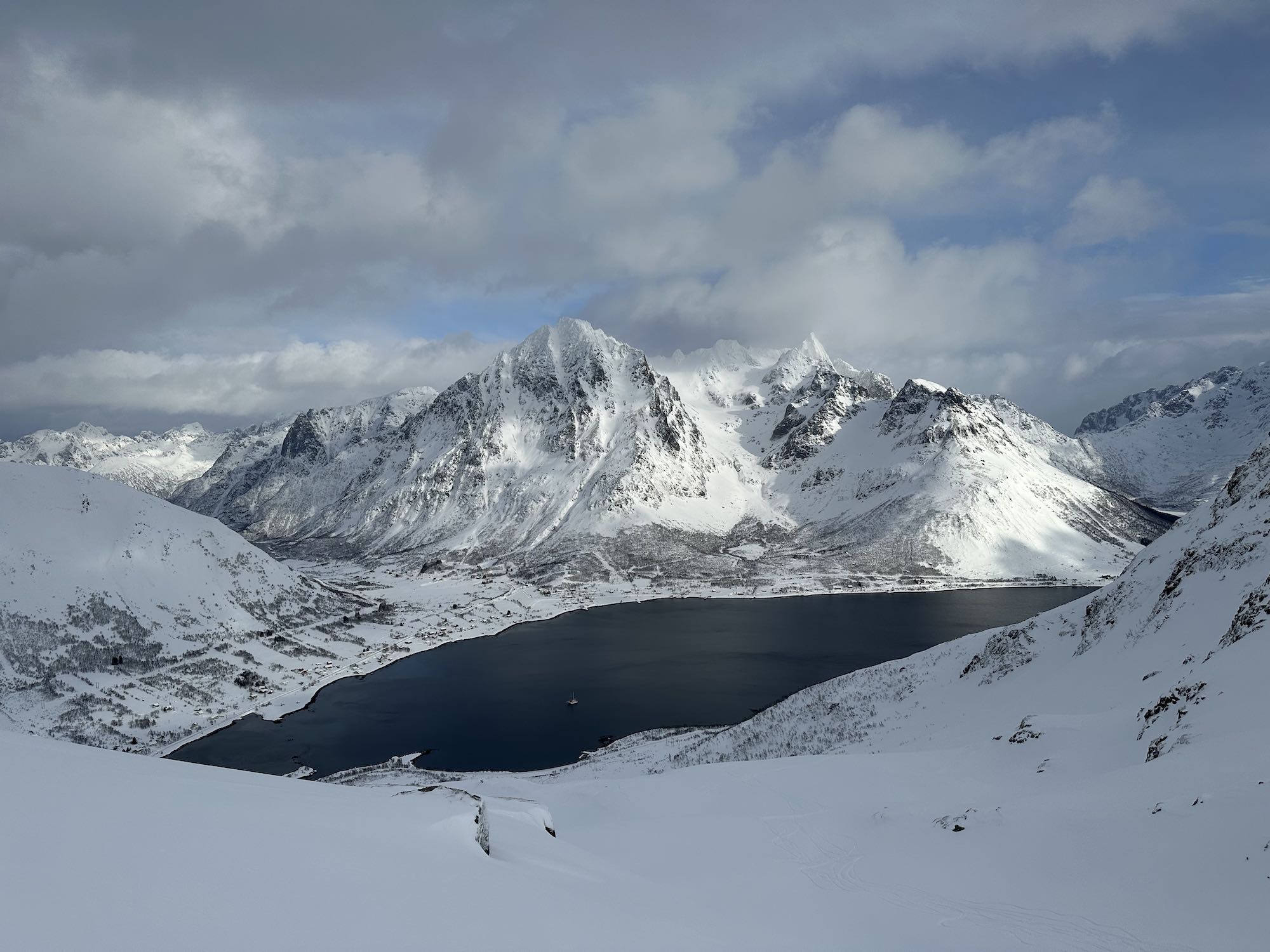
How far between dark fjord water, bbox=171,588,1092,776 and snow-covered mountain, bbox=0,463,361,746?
12.2m

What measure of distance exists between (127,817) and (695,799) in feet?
94.6

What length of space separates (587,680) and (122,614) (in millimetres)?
71564

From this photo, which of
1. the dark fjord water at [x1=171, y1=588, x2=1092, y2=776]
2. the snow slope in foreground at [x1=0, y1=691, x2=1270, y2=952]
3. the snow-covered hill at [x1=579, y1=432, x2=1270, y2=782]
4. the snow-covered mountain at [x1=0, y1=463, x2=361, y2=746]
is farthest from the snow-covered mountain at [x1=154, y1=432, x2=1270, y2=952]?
the snow-covered mountain at [x1=0, y1=463, x2=361, y2=746]

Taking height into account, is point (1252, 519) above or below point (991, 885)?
above

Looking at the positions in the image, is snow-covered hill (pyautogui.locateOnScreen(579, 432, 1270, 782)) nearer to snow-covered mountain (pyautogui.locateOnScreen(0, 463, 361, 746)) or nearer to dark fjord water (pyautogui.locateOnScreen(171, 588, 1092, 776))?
dark fjord water (pyautogui.locateOnScreen(171, 588, 1092, 776))

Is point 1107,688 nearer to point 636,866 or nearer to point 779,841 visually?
point 779,841

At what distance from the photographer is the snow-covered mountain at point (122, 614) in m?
84.5

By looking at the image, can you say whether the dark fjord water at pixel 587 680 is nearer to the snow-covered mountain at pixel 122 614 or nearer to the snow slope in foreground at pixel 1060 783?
the snow-covered mountain at pixel 122 614

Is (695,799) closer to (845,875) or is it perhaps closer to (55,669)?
(845,875)

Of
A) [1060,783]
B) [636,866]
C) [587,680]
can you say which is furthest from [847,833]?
[587,680]

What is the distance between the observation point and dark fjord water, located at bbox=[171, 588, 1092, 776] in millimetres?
83500

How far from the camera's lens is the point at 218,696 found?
98062 millimetres

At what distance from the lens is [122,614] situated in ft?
325

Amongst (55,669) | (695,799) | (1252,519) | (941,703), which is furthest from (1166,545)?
(55,669)
